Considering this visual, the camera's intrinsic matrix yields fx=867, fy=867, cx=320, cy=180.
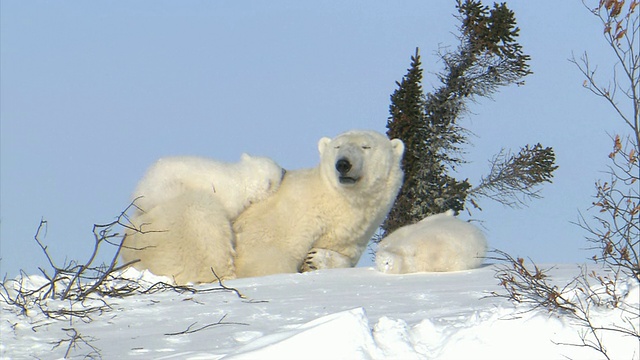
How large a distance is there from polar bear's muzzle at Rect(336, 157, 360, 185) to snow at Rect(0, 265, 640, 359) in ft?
8.41

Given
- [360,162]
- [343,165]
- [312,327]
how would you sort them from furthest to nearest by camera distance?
[360,162], [343,165], [312,327]

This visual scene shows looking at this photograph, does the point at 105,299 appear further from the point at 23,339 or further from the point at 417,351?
the point at 417,351

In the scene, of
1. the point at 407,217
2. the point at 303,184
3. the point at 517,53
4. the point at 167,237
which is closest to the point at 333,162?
the point at 303,184

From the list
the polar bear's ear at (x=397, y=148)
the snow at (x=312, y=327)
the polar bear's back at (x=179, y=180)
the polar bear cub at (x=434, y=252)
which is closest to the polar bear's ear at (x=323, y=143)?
the polar bear's ear at (x=397, y=148)

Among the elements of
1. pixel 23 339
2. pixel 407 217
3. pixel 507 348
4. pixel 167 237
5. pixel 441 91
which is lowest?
pixel 507 348

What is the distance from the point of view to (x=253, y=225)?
950cm

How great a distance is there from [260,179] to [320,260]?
1.15 metres

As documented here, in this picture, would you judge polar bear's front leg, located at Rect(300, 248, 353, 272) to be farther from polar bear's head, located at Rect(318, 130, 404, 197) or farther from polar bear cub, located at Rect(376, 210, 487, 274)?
polar bear cub, located at Rect(376, 210, 487, 274)

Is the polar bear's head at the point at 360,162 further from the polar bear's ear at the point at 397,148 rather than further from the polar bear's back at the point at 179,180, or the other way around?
the polar bear's back at the point at 179,180

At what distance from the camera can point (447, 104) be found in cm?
1410

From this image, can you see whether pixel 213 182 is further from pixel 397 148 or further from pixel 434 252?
pixel 434 252

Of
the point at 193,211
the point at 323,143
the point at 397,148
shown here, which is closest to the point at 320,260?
the point at 323,143

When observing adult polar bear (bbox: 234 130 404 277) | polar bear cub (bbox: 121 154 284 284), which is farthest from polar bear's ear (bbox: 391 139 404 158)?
polar bear cub (bbox: 121 154 284 284)

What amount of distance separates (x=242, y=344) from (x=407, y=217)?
9283mm
